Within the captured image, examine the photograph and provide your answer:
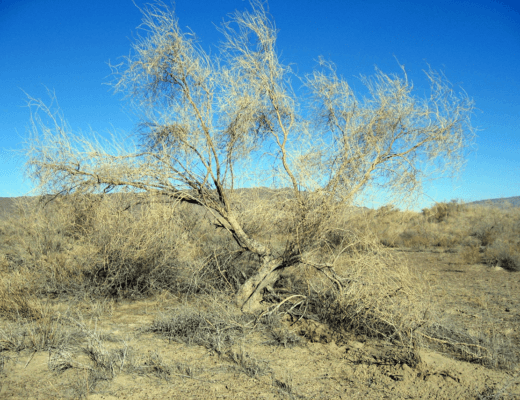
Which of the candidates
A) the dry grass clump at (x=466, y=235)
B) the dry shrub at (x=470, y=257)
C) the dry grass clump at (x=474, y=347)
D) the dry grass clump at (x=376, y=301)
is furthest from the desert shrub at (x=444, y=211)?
the dry grass clump at (x=376, y=301)

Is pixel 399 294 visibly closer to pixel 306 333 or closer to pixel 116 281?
pixel 306 333

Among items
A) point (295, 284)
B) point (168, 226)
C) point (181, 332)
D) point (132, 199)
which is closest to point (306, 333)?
point (181, 332)

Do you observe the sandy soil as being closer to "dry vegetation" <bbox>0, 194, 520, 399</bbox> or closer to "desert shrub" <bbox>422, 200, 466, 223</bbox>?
"dry vegetation" <bbox>0, 194, 520, 399</bbox>

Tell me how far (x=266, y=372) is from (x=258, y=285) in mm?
2448

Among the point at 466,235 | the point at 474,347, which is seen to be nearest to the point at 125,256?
the point at 474,347

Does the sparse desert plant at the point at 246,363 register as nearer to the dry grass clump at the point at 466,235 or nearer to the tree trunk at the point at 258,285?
the tree trunk at the point at 258,285

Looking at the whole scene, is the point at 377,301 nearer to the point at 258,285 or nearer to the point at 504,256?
the point at 258,285

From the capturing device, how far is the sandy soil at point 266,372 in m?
3.78

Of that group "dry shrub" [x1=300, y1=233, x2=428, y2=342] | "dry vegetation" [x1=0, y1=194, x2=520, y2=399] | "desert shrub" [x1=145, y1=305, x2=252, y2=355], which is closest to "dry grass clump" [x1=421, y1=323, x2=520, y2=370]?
"dry vegetation" [x1=0, y1=194, x2=520, y2=399]

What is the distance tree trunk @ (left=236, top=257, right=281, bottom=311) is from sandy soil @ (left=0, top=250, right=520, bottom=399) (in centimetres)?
103

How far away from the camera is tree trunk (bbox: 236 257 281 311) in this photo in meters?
6.54

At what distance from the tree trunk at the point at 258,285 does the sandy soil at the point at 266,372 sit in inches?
40.6

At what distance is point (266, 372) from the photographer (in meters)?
4.26

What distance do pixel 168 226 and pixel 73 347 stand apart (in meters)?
2.57
